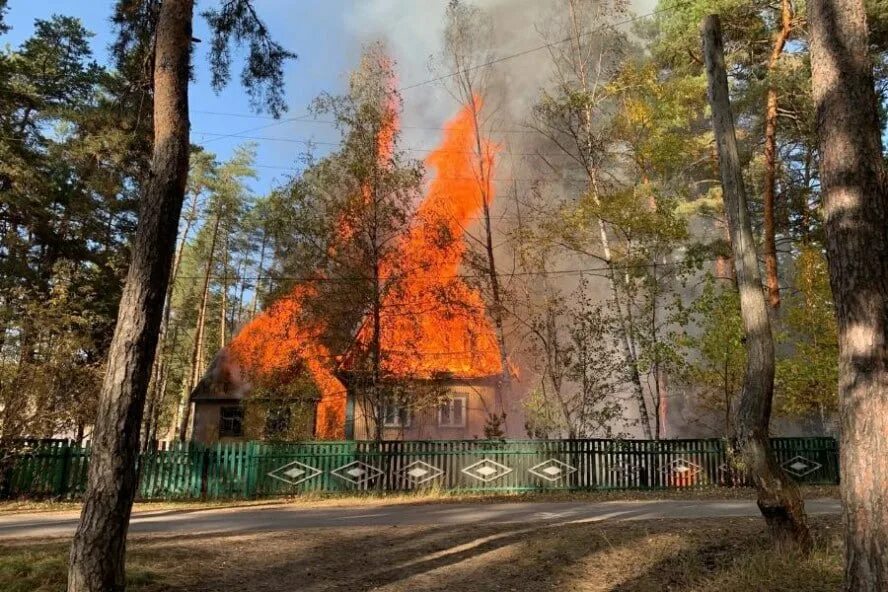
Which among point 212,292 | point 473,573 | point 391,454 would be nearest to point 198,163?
point 212,292

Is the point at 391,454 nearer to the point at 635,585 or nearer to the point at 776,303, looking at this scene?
the point at 635,585

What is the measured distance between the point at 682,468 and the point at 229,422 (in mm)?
19330

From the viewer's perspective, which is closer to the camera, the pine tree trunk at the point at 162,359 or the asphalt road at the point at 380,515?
the asphalt road at the point at 380,515

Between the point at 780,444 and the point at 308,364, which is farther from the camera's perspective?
the point at 308,364

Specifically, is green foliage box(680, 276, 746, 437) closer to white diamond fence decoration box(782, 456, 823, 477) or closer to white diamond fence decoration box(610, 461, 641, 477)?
white diamond fence decoration box(782, 456, 823, 477)

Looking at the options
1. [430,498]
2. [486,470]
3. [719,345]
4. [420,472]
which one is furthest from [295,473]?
[719,345]

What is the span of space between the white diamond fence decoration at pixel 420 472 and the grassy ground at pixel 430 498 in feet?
1.52

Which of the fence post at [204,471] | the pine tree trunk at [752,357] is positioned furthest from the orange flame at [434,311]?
the pine tree trunk at [752,357]

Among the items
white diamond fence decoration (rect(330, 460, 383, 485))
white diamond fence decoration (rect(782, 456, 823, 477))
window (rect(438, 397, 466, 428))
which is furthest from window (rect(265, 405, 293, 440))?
white diamond fence decoration (rect(782, 456, 823, 477))

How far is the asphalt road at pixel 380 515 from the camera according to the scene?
35.2ft

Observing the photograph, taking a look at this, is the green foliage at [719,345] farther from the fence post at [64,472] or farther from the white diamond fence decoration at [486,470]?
the fence post at [64,472]

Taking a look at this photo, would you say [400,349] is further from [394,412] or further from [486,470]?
[486,470]

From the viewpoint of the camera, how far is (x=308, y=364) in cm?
1992

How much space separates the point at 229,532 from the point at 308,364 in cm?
1019
